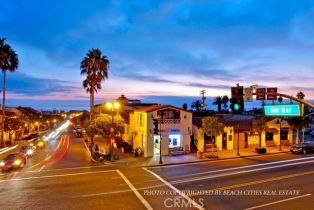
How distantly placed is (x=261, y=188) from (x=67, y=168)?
1873cm

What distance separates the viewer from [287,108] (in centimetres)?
1609

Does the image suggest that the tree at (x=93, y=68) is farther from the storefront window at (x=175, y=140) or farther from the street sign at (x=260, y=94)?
the street sign at (x=260, y=94)

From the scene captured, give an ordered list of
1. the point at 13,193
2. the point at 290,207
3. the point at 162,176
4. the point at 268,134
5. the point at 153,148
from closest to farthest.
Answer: the point at 290,207 < the point at 13,193 < the point at 162,176 < the point at 153,148 < the point at 268,134

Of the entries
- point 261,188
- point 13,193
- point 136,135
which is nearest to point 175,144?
point 136,135

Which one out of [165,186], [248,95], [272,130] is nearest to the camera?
[248,95]

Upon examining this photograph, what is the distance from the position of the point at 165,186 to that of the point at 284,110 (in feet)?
30.6

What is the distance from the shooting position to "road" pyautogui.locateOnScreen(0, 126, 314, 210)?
52.7 ft

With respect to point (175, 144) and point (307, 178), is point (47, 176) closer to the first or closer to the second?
point (175, 144)
